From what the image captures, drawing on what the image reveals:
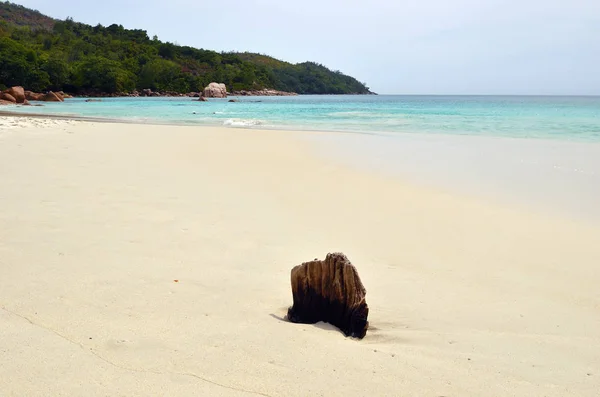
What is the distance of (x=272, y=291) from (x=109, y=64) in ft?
303

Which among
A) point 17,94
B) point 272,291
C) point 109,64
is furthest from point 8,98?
point 109,64

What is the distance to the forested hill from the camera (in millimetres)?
70062

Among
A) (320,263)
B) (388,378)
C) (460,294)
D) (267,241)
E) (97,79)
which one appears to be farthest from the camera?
(97,79)

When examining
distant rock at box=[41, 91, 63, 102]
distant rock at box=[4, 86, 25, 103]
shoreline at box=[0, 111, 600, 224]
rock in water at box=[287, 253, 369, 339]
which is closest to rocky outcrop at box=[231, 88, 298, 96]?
distant rock at box=[41, 91, 63, 102]

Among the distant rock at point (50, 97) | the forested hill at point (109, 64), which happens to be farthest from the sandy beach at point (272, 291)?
the forested hill at point (109, 64)

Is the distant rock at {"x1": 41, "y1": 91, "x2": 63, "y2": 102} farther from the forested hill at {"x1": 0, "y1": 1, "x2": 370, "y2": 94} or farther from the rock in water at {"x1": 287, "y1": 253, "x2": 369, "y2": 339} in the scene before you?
the rock in water at {"x1": 287, "y1": 253, "x2": 369, "y2": 339}

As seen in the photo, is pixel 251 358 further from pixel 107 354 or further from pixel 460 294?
pixel 460 294

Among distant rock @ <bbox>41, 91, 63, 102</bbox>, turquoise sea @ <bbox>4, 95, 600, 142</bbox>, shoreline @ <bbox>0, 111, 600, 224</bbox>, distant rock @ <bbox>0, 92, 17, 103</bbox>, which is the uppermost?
distant rock @ <bbox>41, 91, 63, 102</bbox>

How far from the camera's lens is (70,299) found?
2.96m

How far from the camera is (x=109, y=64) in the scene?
85.9 m

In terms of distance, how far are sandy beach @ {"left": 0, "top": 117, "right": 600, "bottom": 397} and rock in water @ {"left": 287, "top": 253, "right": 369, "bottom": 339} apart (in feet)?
0.37

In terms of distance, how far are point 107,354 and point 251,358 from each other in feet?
2.24

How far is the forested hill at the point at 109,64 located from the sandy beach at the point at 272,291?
7113cm

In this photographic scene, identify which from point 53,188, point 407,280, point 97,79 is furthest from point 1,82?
point 407,280
